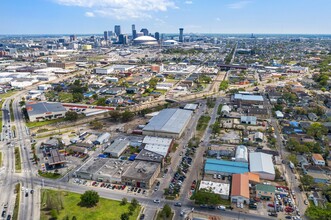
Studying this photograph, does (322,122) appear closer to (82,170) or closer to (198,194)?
(198,194)

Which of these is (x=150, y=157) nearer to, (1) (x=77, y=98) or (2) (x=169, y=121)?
(2) (x=169, y=121)

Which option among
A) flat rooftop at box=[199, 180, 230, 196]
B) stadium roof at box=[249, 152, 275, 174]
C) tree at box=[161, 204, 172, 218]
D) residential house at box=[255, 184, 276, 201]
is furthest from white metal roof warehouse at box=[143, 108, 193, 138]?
tree at box=[161, 204, 172, 218]

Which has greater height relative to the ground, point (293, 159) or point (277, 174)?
point (293, 159)

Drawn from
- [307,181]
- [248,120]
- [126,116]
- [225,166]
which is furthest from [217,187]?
[126,116]

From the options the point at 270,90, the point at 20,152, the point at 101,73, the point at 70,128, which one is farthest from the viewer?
the point at 101,73

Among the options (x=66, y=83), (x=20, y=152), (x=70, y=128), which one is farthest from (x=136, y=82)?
(x=20, y=152)

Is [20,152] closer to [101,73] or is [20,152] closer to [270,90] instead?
[270,90]

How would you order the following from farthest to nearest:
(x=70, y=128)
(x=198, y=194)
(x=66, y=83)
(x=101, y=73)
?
(x=101, y=73), (x=66, y=83), (x=70, y=128), (x=198, y=194)

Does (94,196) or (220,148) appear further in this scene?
(220,148)
